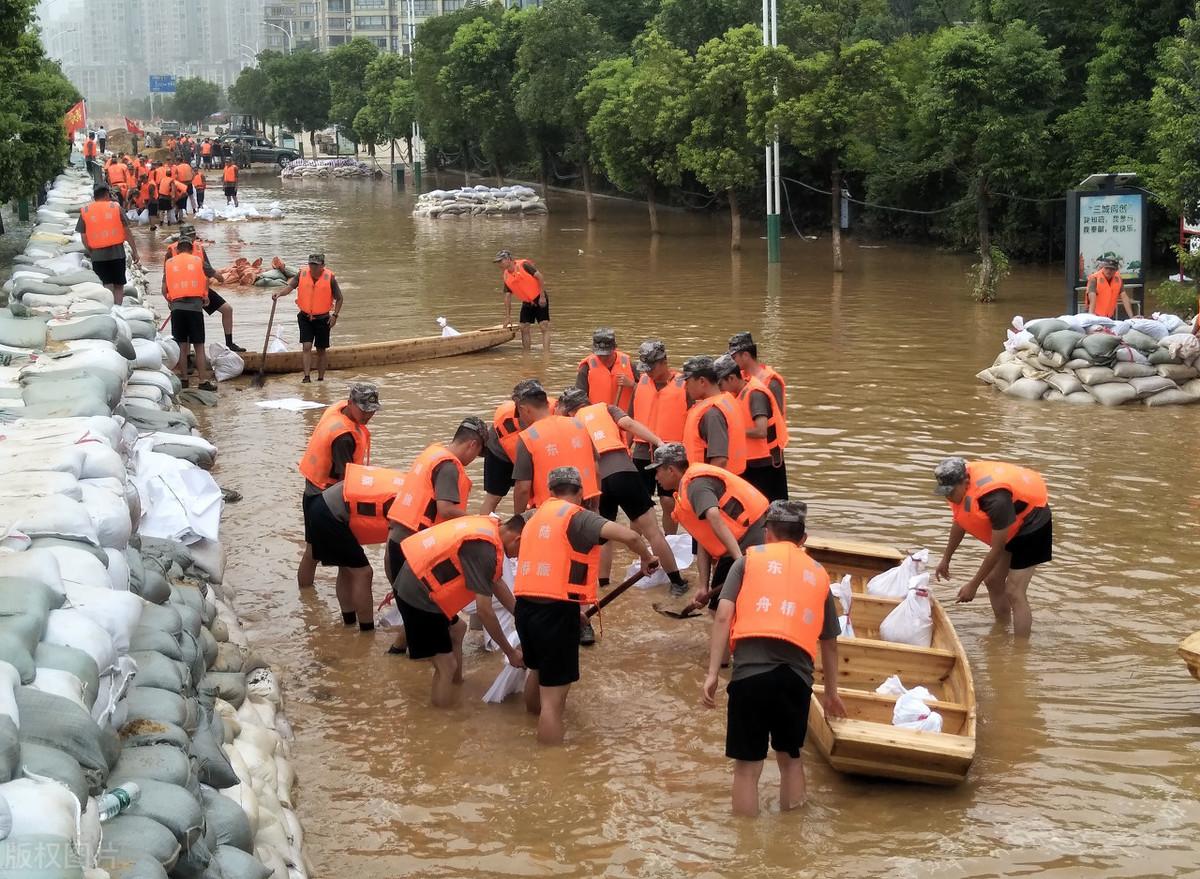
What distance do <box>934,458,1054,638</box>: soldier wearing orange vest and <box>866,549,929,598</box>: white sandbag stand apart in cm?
16

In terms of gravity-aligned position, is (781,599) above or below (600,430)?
below

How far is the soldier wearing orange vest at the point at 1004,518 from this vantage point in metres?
8.95

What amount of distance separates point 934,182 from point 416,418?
21.2 metres

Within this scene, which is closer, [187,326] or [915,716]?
[915,716]

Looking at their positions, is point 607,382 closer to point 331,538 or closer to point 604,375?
point 604,375

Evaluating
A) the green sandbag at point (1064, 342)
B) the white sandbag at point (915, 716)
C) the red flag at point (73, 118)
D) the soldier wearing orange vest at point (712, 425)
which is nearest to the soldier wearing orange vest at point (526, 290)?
the green sandbag at point (1064, 342)

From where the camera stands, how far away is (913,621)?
9023 millimetres

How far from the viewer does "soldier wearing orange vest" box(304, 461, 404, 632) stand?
9.45 meters

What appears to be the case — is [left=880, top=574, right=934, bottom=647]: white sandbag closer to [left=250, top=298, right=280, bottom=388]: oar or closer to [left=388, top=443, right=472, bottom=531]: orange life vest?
[left=388, top=443, right=472, bottom=531]: orange life vest

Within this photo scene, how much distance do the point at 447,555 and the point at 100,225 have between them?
40.8 feet

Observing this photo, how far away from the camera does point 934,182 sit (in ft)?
112

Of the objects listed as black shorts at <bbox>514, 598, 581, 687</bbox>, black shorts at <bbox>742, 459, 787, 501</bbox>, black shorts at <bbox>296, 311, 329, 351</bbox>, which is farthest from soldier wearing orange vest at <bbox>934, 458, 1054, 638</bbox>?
black shorts at <bbox>296, 311, 329, 351</bbox>

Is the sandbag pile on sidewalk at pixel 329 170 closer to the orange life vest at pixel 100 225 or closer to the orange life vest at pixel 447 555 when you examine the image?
the orange life vest at pixel 100 225

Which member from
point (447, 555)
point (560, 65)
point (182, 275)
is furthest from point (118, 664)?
point (560, 65)
